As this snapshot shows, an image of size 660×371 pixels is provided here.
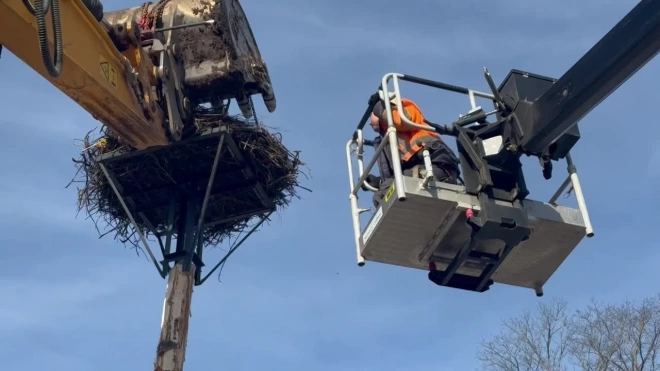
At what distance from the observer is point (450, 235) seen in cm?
612

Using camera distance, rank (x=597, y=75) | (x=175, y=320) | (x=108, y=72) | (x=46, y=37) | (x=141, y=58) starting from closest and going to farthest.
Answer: (x=46, y=37)
(x=597, y=75)
(x=108, y=72)
(x=141, y=58)
(x=175, y=320)

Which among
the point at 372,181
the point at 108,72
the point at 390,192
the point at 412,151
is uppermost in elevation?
the point at 108,72

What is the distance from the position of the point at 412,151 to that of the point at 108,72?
2.28 metres

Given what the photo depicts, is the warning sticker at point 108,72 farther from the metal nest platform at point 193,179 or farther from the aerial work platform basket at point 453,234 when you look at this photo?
the metal nest platform at point 193,179

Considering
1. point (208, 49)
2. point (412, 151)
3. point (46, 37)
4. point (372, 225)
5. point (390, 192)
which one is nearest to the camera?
point (46, 37)

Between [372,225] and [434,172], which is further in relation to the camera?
[434,172]

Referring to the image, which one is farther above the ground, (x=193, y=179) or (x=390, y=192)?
(x=193, y=179)

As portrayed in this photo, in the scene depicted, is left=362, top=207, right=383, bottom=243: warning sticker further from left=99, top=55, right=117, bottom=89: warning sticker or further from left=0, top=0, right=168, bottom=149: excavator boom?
left=99, top=55, right=117, bottom=89: warning sticker

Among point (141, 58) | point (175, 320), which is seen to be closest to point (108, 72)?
point (141, 58)

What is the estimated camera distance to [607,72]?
544cm

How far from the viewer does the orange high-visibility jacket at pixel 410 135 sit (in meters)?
6.29

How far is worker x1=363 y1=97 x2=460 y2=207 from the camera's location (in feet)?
20.6

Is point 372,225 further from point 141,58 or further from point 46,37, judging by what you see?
point 141,58

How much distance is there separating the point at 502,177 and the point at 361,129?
1.21m
